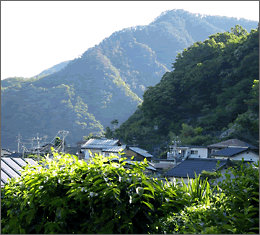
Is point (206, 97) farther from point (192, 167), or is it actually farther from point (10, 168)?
point (10, 168)

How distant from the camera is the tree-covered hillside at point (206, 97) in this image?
43156 millimetres

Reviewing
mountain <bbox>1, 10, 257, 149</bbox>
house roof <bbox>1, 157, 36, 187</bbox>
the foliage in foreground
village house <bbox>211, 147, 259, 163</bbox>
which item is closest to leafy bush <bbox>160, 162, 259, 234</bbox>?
the foliage in foreground

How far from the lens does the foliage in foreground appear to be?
2475 millimetres

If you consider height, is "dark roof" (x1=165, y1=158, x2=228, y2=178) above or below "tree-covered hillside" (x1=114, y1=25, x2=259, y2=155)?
below

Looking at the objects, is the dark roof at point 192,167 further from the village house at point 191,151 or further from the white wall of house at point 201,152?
the white wall of house at point 201,152

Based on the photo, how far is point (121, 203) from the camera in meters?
2.67

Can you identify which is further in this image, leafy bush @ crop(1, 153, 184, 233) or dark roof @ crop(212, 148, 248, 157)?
dark roof @ crop(212, 148, 248, 157)

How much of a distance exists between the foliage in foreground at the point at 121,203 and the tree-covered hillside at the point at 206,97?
3765 centimetres

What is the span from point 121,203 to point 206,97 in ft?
168

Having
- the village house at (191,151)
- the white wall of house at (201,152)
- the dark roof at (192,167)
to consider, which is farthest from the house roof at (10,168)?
the white wall of house at (201,152)

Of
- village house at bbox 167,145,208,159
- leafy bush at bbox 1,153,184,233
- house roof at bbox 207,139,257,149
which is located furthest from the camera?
village house at bbox 167,145,208,159

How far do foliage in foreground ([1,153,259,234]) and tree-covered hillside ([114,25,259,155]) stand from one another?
124ft

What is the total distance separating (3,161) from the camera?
5184mm

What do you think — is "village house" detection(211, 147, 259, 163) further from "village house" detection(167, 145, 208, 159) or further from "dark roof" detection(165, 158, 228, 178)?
"dark roof" detection(165, 158, 228, 178)
